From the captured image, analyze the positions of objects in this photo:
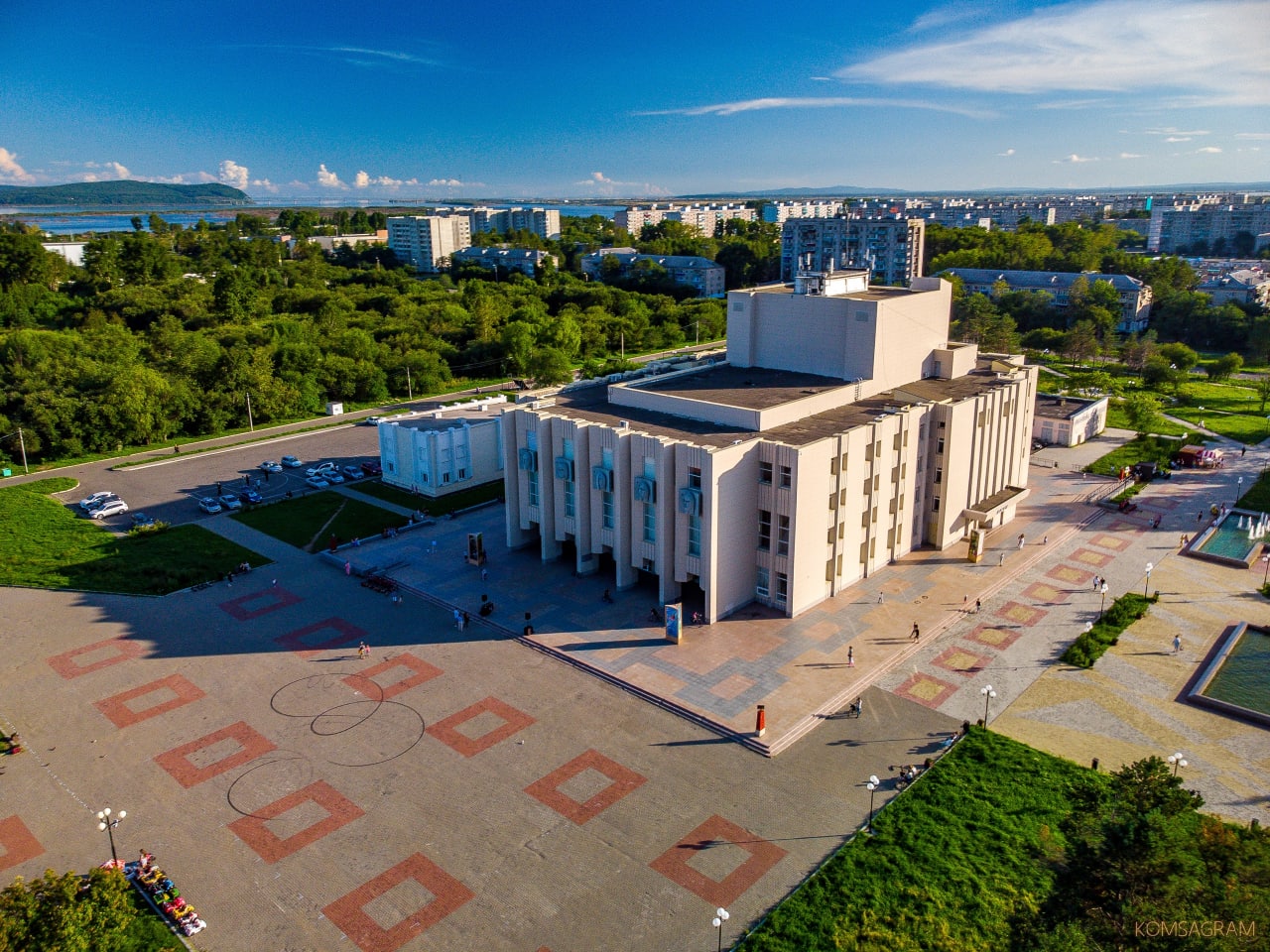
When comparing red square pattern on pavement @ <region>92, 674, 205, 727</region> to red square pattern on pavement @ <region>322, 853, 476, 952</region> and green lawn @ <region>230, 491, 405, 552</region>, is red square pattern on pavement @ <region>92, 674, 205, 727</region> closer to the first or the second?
red square pattern on pavement @ <region>322, 853, 476, 952</region>

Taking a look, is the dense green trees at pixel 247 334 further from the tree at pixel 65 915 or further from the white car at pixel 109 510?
the tree at pixel 65 915

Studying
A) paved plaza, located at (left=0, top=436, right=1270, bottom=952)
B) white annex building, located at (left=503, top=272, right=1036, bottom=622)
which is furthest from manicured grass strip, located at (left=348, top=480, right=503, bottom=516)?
white annex building, located at (left=503, top=272, right=1036, bottom=622)

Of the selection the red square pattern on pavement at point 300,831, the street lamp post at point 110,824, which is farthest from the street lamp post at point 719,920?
the street lamp post at point 110,824

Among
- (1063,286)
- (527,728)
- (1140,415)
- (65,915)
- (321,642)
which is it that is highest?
(1063,286)

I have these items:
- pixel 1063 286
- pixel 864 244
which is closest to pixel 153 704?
pixel 1063 286

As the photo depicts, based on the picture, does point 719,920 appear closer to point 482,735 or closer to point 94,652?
point 482,735

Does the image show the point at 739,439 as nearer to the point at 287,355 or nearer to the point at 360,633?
the point at 360,633
